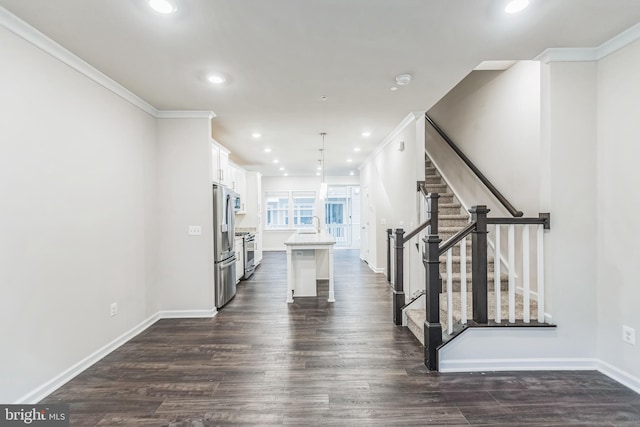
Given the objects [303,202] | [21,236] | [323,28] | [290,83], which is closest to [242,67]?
[290,83]

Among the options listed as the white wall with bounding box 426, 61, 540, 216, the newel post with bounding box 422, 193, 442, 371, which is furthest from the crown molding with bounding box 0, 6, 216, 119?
the white wall with bounding box 426, 61, 540, 216

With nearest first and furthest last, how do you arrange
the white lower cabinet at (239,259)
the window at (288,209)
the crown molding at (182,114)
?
the crown molding at (182,114) < the white lower cabinet at (239,259) < the window at (288,209)

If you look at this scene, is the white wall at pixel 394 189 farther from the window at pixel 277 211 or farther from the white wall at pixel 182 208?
the window at pixel 277 211

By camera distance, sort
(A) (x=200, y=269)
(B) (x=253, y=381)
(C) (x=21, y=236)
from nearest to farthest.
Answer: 1. (C) (x=21, y=236)
2. (B) (x=253, y=381)
3. (A) (x=200, y=269)

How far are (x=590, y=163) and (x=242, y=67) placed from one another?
10.4 feet

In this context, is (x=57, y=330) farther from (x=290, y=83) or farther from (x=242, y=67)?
(x=290, y=83)

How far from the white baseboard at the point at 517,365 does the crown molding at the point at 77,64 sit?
393 centimetres

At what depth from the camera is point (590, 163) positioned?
2.46 meters

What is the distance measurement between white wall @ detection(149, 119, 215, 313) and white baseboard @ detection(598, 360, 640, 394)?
13.6ft

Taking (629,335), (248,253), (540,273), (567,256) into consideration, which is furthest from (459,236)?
(248,253)

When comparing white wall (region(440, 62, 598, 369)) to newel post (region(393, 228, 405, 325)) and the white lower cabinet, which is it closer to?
newel post (region(393, 228, 405, 325))

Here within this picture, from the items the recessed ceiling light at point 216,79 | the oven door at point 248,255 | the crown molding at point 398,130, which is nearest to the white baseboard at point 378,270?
the crown molding at point 398,130

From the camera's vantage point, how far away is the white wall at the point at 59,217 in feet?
6.40

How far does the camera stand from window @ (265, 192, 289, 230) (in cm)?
1041
